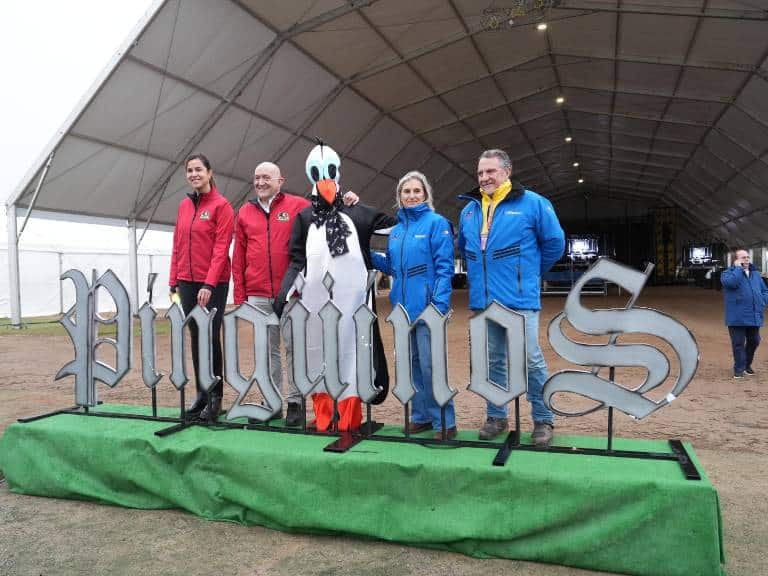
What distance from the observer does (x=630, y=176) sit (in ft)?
93.1

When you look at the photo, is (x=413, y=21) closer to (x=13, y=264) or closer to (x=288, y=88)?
(x=288, y=88)

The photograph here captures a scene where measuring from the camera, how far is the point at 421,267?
296cm

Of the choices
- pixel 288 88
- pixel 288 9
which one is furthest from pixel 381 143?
pixel 288 9

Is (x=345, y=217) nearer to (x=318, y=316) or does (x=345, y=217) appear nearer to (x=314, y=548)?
(x=318, y=316)

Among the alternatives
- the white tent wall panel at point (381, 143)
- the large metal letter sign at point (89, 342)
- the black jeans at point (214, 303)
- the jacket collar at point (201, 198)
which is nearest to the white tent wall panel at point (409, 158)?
the white tent wall panel at point (381, 143)

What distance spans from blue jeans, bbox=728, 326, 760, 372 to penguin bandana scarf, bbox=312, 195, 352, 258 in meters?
4.78

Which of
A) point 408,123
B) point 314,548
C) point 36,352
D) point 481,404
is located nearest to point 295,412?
point 314,548

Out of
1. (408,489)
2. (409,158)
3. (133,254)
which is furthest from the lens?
(409,158)

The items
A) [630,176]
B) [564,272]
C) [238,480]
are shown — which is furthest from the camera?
[630,176]

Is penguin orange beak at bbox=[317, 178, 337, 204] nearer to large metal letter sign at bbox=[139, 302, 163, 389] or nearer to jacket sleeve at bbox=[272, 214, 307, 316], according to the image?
jacket sleeve at bbox=[272, 214, 307, 316]

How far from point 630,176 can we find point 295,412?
28228mm

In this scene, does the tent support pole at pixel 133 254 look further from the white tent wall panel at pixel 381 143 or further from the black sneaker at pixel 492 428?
the black sneaker at pixel 492 428

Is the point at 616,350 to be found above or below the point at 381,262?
below

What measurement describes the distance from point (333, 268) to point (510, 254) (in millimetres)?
846
